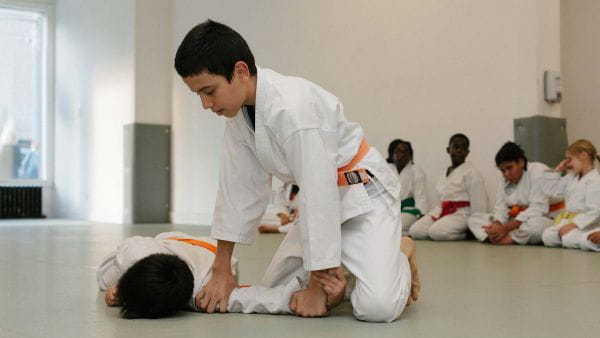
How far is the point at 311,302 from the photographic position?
2.33 meters

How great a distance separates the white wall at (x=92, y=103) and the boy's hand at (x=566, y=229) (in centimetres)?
716

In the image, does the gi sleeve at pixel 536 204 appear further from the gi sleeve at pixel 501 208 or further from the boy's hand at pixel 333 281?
the boy's hand at pixel 333 281

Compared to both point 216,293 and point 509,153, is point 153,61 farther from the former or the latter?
point 216,293

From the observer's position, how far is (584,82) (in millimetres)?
7598

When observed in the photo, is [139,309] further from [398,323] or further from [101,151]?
[101,151]

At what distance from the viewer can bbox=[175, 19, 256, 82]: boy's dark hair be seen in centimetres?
218

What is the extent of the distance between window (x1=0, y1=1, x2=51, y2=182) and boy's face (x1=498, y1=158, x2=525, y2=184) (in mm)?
10736

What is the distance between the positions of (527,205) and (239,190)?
13.9 feet

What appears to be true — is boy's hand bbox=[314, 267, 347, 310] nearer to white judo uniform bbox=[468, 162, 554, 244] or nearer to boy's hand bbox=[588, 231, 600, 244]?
boy's hand bbox=[588, 231, 600, 244]

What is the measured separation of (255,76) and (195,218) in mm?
8194

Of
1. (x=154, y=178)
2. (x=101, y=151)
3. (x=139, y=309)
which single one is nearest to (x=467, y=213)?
(x=139, y=309)

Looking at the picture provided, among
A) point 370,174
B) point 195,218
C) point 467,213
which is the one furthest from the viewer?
point 195,218

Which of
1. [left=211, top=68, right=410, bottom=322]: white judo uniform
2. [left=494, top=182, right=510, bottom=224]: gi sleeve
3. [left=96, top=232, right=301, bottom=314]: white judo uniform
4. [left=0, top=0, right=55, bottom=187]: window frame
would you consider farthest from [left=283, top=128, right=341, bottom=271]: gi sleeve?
[left=0, top=0, right=55, bottom=187]: window frame

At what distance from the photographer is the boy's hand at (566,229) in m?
5.53
